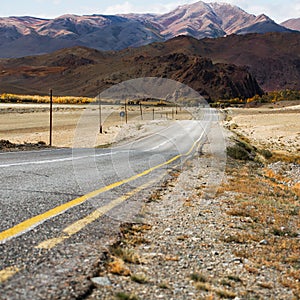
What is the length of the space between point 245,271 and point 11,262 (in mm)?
2108

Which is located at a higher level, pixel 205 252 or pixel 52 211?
pixel 52 211

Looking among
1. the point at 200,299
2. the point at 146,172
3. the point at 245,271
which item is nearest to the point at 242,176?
the point at 146,172

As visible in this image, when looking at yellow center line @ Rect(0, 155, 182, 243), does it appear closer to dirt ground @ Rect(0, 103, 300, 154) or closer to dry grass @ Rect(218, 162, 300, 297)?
dry grass @ Rect(218, 162, 300, 297)

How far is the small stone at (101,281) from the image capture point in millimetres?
3210

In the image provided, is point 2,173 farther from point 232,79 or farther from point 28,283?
point 232,79

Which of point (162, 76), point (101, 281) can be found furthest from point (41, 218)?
point (162, 76)

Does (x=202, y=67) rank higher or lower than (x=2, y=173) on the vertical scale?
higher

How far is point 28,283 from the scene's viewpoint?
307cm

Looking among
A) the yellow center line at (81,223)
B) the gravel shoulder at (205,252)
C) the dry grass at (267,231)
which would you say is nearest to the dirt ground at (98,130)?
the dry grass at (267,231)

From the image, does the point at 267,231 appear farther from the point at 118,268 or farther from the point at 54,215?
the point at 54,215

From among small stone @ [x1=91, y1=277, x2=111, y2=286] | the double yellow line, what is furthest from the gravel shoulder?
the double yellow line

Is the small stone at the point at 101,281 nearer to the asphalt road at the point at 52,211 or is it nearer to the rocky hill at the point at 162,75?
the asphalt road at the point at 52,211

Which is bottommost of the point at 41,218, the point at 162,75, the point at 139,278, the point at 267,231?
the point at 267,231

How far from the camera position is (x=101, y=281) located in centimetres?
326
